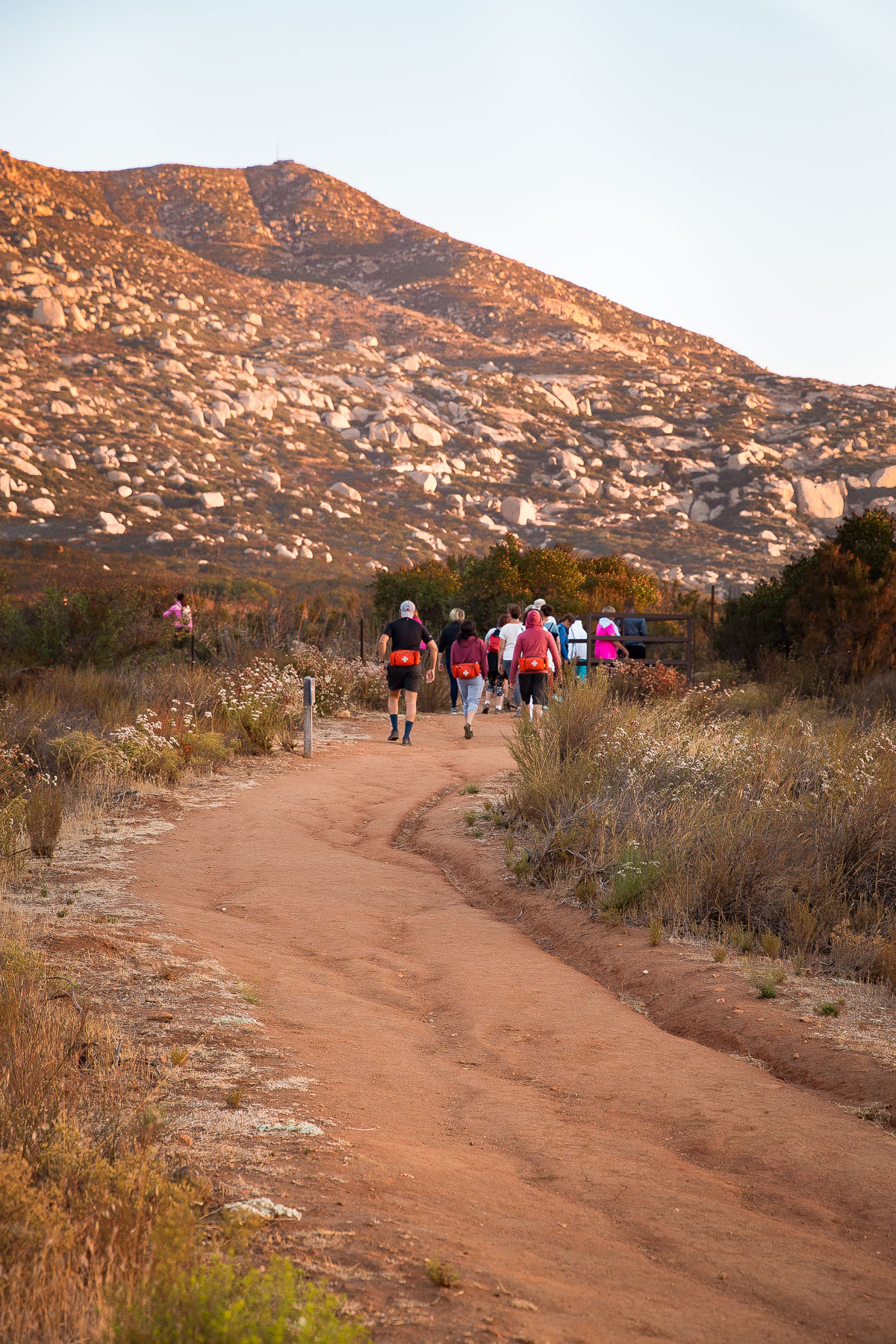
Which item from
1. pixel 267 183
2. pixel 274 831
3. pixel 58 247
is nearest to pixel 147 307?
pixel 58 247

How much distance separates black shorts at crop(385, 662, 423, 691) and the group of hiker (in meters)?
0.01

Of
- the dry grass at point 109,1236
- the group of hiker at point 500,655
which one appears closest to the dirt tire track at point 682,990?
the dry grass at point 109,1236

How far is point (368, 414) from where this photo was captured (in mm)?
80562

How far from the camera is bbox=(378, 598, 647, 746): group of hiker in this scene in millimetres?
14320

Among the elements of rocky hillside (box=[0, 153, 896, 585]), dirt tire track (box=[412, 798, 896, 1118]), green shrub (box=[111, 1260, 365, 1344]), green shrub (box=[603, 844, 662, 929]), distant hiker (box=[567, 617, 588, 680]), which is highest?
rocky hillside (box=[0, 153, 896, 585])

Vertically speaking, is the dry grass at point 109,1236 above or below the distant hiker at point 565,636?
below

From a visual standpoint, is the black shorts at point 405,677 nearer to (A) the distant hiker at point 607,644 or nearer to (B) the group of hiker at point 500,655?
(B) the group of hiker at point 500,655

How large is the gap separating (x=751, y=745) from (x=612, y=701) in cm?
241

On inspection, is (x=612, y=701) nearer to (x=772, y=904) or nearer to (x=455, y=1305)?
(x=772, y=904)

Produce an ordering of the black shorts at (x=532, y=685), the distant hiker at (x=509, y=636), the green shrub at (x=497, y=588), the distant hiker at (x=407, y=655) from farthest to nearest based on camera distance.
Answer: the green shrub at (x=497, y=588)
the distant hiker at (x=509, y=636)
the distant hiker at (x=407, y=655)
the black shorts at (x=532, y=685)

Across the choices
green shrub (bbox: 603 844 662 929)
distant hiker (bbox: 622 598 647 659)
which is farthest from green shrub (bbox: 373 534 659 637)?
green shrub (bbox: 603 844 662 929)

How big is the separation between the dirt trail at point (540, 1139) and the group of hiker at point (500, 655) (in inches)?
204

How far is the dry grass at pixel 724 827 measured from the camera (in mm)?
7156

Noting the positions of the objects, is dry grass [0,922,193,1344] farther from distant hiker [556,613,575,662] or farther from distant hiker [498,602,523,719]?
distant hiker [556,613,575,662]
